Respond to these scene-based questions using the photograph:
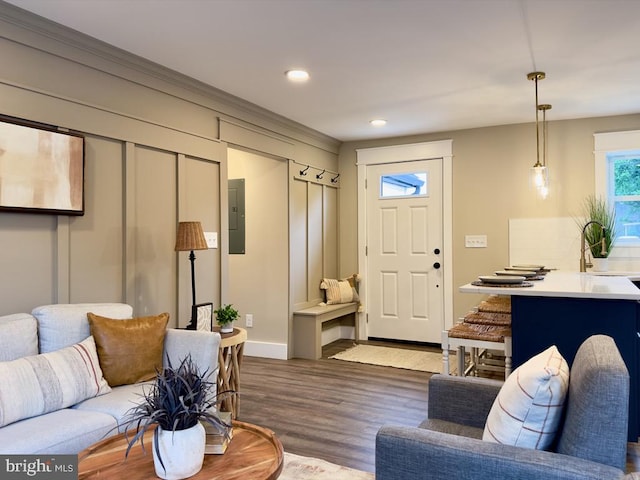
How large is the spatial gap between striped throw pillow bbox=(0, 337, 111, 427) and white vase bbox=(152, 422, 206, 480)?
0.88 m

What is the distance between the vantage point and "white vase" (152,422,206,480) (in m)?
1.47

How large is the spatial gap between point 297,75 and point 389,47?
2.58ft

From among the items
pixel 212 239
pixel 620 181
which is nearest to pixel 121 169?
pixel 212 239

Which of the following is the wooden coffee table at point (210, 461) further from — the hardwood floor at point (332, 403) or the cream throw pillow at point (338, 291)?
the cream throw pillow at point (338, 291)

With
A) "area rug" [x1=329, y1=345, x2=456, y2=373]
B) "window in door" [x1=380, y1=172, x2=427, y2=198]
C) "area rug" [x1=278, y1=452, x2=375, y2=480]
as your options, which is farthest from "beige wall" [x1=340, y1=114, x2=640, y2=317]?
"area rug" [x1=278, y1=452, x2=375, y2=480]

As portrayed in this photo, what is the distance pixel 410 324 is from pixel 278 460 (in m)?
4.16

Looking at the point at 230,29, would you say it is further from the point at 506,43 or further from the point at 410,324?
the point at 410,324

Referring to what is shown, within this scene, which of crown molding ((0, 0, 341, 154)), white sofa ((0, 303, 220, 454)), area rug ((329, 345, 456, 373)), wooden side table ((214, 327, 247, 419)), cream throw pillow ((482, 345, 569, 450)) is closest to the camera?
cream throw pillow ((482, 345, 569, 450))

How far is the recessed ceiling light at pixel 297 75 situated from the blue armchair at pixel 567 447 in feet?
8.69

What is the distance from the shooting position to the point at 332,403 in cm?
358

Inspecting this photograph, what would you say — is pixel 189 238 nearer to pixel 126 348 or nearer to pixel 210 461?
pixel 126 348

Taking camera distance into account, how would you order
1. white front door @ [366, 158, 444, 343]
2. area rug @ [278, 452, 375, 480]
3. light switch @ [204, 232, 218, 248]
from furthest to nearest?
white front door @ [366, 158, 444, 343] < light switch @ [204, 232, 218, 248] < area rug @ [278, 452, 375, 480]

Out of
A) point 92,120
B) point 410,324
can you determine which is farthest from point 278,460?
point 410,324

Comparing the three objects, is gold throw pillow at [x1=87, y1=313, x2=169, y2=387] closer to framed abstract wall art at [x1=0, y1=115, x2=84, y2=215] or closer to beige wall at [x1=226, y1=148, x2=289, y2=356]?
framed abstract wall art at [x1=0, y1=115, x2=84, y2=215]
